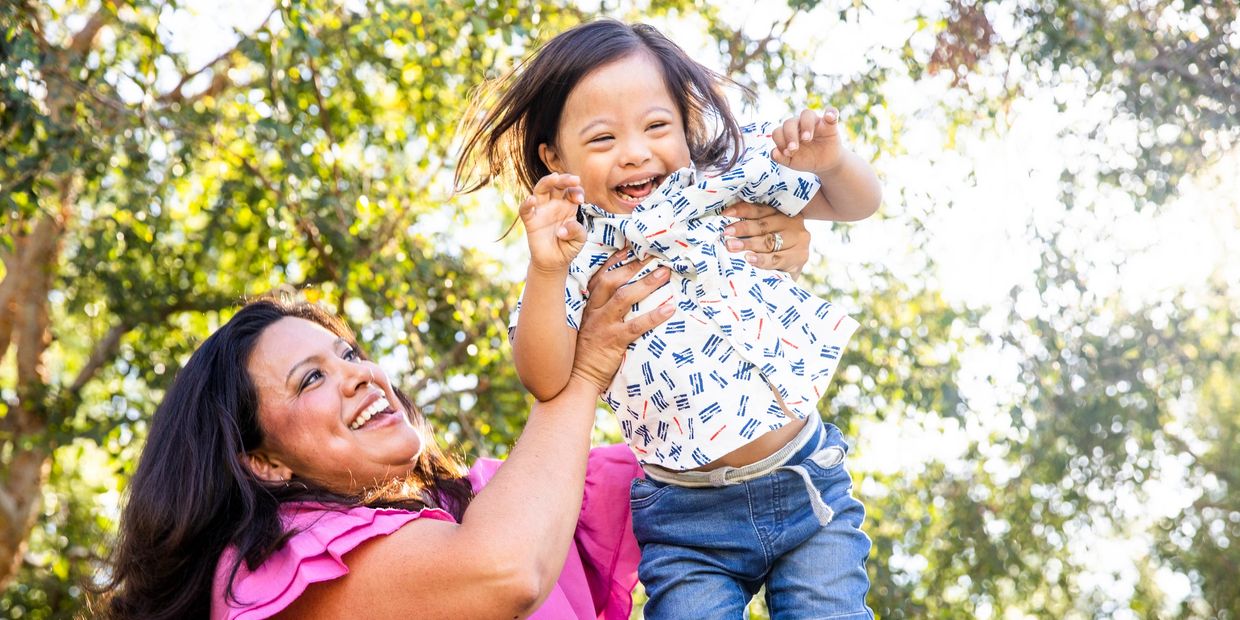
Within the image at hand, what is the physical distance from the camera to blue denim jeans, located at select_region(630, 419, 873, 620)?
7.50 feet

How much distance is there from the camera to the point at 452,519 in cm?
243

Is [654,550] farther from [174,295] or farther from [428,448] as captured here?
[174,295]

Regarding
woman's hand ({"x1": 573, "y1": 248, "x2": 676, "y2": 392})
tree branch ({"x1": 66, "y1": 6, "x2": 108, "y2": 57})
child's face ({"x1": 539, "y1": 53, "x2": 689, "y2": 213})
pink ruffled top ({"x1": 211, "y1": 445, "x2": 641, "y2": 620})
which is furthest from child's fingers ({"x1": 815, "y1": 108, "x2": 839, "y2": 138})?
tree branch ({"x1": 66, "y1": 6, "x2": 108, "y2": 57})

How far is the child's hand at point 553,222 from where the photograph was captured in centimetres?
209

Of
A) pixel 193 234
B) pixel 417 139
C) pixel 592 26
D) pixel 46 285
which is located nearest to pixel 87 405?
pixel 46 285

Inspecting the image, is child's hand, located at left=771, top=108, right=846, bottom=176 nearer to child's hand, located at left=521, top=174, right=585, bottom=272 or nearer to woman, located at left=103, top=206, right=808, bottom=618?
woman, located at left=103, top=206, right=808, bottom=618

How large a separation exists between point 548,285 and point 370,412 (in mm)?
538

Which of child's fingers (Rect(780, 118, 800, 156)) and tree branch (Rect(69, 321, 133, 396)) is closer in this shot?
child's fingers (Rect(780, 118, 800, 156))

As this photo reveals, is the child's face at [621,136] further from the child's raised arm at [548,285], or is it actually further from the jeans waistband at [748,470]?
the jeans waistband at [748,470]

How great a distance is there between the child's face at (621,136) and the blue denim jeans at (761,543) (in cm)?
58

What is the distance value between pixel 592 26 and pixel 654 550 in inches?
44.5

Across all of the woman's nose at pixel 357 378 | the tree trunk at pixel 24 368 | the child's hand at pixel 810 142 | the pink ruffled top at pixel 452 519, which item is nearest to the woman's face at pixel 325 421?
the woman's nose at pixel 357 378

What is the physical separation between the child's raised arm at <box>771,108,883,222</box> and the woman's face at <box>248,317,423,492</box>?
95cm

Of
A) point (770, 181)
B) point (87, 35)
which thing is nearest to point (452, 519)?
point (770, 181)
